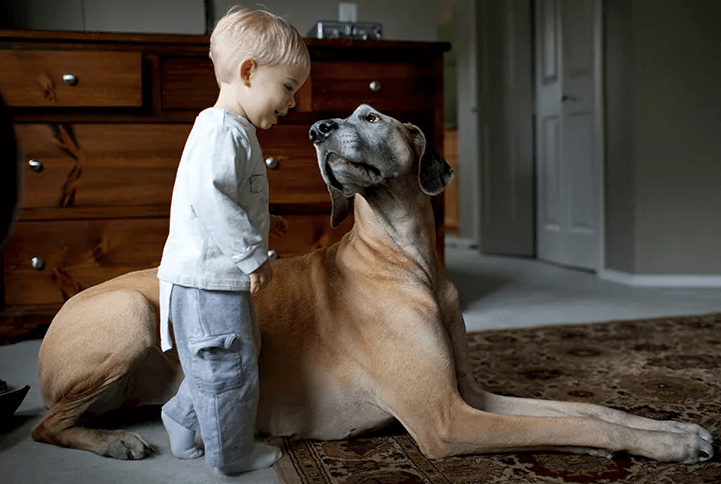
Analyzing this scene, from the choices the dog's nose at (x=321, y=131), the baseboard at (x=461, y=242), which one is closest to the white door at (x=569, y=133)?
→ the baseboard at (x=461, y=242)

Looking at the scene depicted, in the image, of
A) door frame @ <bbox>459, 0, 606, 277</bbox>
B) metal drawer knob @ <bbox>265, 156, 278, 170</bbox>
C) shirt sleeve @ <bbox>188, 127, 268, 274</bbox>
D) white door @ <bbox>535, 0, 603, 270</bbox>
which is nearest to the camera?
shirt sleeve @ <bbox>188, 127, 268, 274</bbox>

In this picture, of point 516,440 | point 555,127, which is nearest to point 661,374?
point 516,440

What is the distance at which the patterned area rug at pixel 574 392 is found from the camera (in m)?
1.47

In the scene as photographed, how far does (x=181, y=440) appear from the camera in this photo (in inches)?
63.9

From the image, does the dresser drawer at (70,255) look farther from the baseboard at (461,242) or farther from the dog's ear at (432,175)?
the baseboard at (461,242)

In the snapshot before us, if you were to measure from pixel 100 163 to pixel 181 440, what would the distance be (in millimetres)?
1572

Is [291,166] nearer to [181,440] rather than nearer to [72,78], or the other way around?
[72,78]

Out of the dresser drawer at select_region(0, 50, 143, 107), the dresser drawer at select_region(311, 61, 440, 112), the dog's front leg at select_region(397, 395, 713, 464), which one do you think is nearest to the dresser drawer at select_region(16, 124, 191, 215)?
the dresser drawer at select_region(0, 50, 143, 107)

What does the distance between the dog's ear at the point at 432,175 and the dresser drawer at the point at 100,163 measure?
60.5 inches

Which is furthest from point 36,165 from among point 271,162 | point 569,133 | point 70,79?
point 569,133

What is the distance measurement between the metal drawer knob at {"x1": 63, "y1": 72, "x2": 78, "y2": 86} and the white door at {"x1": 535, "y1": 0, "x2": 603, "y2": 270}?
323 centimetres

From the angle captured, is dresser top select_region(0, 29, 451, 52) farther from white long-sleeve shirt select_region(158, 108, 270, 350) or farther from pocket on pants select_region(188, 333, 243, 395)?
pocket on pants select_region(188, 333, 243, 395)

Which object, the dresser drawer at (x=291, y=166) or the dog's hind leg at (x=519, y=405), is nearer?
the dog's hind leg at (x=519, y=405)

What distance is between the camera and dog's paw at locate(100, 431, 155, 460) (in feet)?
5.35
